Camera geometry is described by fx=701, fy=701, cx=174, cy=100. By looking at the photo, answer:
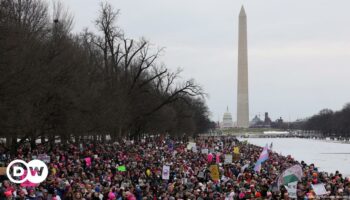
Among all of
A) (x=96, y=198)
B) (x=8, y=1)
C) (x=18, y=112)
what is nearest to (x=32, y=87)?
(x=18, y=112)

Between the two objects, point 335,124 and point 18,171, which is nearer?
point 18,171

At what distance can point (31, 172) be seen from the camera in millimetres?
16016

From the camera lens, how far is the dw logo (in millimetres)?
15625

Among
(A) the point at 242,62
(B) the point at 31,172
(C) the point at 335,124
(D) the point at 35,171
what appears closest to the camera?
(B) the point at 31,172

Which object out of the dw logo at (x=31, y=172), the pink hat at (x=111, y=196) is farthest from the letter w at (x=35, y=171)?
the pink hat at (x=111, y=196)

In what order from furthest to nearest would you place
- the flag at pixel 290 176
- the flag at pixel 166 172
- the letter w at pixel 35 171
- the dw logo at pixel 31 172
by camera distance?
the flag at pixel 166 172, the flag at pixel 290 176, the letter w at pixel 35 171, the dw logo at pixel 31 172

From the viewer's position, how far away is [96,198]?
53.7ft

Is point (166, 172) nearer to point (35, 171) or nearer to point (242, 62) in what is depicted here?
point (35, 171)

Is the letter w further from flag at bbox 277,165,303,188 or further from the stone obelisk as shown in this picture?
the stone obelisk

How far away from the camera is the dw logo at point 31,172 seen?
15625 mm

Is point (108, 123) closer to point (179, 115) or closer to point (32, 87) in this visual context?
point (32, 87)

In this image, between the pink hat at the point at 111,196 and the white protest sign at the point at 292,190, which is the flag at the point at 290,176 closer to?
the white protest sign at the point at 292,190

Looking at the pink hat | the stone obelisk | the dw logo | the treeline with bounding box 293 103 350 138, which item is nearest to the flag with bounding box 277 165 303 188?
the pink hat

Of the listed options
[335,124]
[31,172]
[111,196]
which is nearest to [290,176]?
[111,196]
